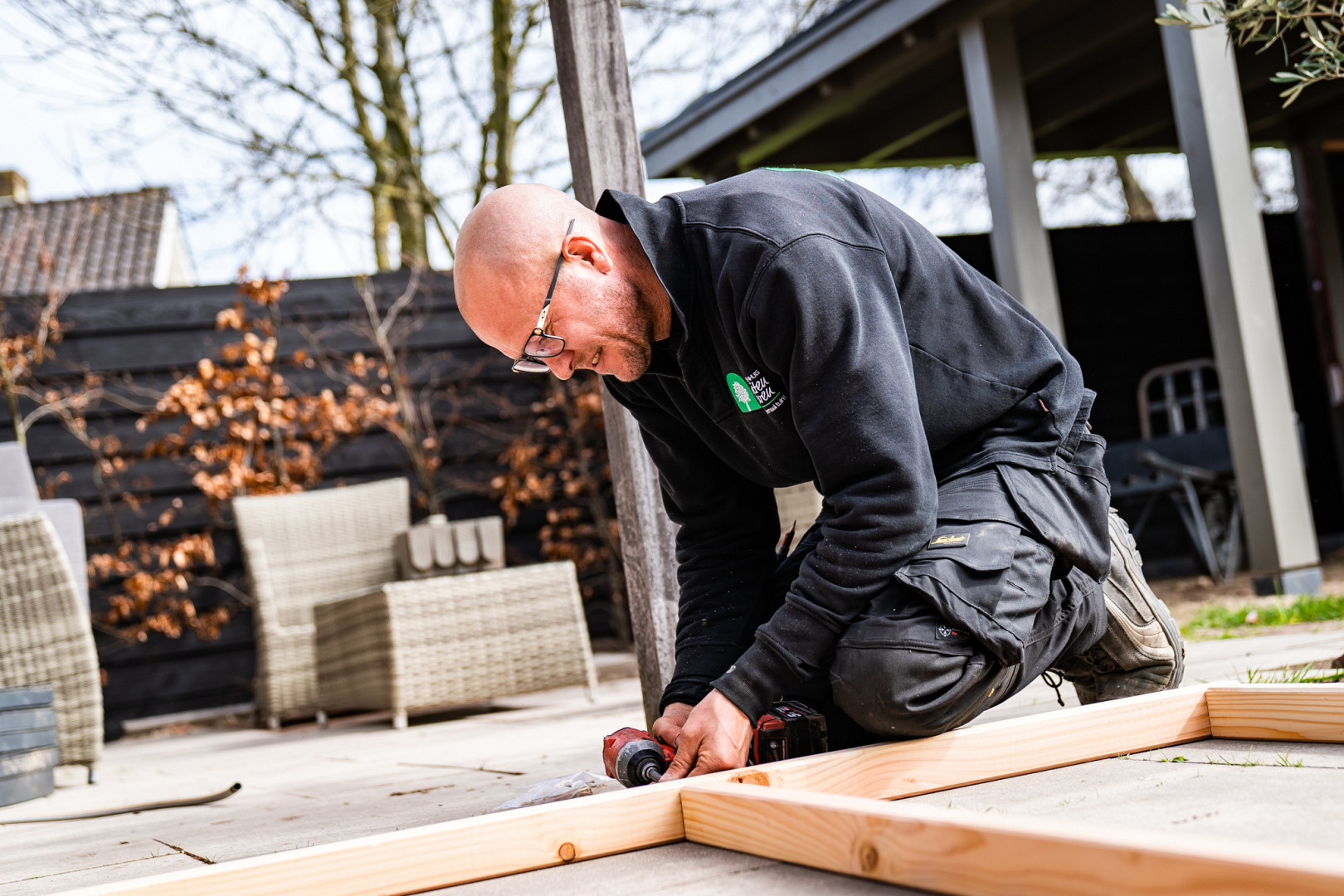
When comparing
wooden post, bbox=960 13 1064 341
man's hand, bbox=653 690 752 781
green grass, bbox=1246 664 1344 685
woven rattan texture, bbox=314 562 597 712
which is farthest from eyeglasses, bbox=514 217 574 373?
wooden post, bbox=960 13 1064 341

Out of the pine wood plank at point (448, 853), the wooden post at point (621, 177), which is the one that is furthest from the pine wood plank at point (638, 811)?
the wooden post at point (621, 177)

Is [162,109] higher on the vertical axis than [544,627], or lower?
higher

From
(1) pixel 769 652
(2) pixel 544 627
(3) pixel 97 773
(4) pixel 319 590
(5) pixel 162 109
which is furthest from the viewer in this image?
(5) pixel 162 109

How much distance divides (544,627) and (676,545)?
2245 mm

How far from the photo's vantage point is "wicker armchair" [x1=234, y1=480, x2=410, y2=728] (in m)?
4.55

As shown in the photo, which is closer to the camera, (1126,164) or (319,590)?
(319,590)

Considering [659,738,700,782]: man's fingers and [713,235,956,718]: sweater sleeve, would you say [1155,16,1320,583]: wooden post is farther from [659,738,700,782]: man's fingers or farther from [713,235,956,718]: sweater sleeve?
[659,738,700,782]: man's fingers

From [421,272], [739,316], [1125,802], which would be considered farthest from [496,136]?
[1125,802]

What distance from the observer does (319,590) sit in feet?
15.8

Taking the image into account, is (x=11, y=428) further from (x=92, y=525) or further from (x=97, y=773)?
(x=97, y=773)

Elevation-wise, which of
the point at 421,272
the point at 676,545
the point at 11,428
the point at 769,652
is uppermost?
the point at 421,272

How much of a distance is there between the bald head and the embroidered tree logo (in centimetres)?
13

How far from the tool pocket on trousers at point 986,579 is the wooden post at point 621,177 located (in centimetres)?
78

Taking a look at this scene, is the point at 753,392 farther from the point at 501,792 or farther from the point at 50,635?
the point at 50,635
